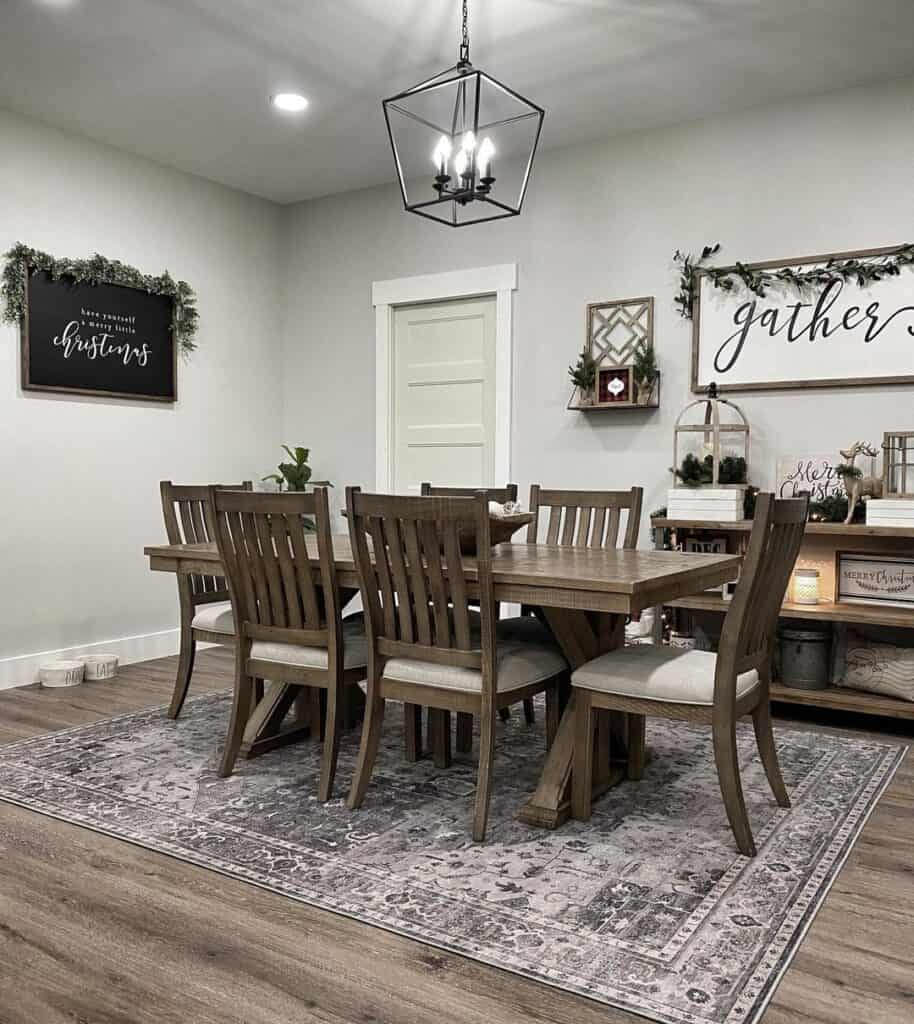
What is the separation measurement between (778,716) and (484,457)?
2.12m

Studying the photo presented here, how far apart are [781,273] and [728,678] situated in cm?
248

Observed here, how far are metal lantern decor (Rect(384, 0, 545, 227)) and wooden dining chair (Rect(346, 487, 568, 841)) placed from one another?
929mm

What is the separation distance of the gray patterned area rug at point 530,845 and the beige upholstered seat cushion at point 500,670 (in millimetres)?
414

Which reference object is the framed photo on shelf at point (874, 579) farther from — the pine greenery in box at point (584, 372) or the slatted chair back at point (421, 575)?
the slatted chair back at point (421, 575)

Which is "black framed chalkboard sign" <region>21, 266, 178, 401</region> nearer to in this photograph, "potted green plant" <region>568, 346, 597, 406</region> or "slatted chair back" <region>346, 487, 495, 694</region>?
"potted green plant" <region>568, 346, 597, 406</region>

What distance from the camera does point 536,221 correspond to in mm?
4953

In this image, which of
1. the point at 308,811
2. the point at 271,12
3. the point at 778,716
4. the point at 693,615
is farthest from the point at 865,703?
the point at 271,12

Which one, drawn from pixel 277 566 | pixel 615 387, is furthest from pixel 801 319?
pixel 277 566

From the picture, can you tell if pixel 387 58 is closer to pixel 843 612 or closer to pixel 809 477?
pixel 809 477

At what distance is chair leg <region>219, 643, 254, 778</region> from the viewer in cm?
301

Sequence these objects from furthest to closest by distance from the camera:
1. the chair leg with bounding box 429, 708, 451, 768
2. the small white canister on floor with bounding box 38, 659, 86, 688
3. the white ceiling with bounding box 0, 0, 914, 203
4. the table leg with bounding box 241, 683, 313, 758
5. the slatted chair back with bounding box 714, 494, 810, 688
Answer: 1. the small white canister on floor with bounding box 38, 659, 86, 688
2. the white ceiling with bounding box 0, 0, 914, 203
3. the table leg with bounding box 241, 683, 313, 758
4. the chair leg with bounding box 429, 708, 451, 768
5. the slatted chair back with bounding box 714, 494, 810, 688

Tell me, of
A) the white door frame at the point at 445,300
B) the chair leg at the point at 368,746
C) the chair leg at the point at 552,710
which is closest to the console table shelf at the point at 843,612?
the chair leg at the point at 552,710

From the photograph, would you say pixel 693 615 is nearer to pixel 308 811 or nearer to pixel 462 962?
pixel 308 811

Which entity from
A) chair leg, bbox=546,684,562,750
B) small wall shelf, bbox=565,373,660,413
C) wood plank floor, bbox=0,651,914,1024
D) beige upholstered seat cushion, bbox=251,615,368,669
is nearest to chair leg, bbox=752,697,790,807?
wood plank floor, bbox=0,651,914,1024
